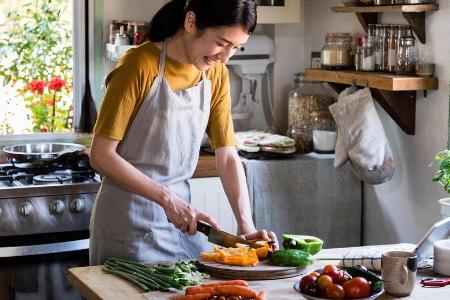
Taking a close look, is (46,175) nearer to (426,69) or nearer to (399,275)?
(426,69)

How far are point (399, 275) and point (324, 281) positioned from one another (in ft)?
0.75

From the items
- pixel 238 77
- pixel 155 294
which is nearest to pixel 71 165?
pixel 238 77

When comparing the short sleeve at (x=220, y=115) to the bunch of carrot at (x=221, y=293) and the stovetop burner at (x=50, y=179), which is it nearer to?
the bunch of carrot at (x=221, y=293)

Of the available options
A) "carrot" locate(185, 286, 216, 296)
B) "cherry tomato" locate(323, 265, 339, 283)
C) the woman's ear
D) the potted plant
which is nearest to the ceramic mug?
"cherry tomato" locate(323, 265, 339, 283)

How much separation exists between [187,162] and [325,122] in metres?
1.64

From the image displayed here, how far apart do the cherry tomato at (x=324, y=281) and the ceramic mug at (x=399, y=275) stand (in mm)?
189

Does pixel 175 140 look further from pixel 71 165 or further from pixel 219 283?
pixel 71 165

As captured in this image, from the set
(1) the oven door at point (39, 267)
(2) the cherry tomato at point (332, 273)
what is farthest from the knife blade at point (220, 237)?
(1) the oven door at point (39, 267)

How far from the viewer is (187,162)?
3074 mm

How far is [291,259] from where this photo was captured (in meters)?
2.64

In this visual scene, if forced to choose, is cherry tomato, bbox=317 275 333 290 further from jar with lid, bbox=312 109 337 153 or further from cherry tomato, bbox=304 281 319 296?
jar with lid, bbox=312 109 337 153

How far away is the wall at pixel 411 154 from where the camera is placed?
12.6 ft

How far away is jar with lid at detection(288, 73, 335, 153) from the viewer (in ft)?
15.0

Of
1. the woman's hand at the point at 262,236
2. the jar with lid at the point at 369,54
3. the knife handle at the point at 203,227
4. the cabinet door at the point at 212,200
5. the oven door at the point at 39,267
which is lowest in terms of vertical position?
the oven door at the point at 39,267
